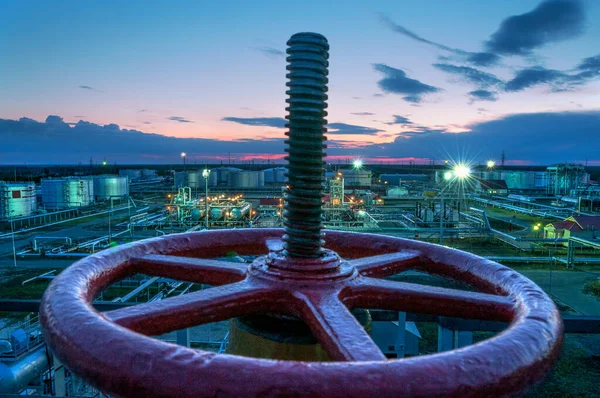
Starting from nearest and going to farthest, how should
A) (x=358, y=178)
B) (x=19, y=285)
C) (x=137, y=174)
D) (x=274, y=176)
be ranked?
(x=19, y=285) < (x=358, y=178) < (x=274, y=176) < (x=137, y=174)

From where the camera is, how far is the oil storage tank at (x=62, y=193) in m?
35.6

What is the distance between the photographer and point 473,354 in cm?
112

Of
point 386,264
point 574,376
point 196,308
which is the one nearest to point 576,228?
point 574,376

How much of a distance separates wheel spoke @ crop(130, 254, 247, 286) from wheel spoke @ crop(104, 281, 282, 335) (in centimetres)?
34

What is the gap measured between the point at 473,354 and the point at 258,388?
547 millimetres

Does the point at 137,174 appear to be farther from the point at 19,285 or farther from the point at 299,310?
the point at 299,310

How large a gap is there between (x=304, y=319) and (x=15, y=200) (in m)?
34.2

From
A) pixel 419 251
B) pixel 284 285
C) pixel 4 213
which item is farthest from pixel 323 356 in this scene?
pixel 4 213

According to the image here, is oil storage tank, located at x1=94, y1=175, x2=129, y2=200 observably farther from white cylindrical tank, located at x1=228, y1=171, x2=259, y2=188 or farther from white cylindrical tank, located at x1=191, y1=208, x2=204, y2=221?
white cylindrical tank, located at x1=191, y1=208, x2=204, y2=221

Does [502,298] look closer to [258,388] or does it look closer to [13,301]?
[258,388]

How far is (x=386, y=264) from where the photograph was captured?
2.33m

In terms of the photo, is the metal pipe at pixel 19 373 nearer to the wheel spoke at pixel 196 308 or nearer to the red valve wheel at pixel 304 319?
the red valve wheel at pixel 304 319

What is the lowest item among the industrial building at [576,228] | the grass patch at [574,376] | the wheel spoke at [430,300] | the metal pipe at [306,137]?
the grass patch at [574,376]

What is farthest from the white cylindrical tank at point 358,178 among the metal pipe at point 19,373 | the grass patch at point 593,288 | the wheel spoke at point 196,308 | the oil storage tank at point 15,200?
the wheel spoke at point 196,308
